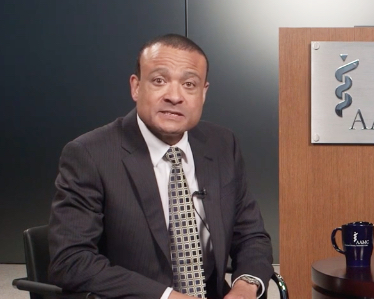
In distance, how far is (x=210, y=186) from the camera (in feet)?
6.98

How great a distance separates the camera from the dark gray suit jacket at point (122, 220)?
1.89 metres

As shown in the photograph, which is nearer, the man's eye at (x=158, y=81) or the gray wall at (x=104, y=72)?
the man's eye at (x=158, y=81)

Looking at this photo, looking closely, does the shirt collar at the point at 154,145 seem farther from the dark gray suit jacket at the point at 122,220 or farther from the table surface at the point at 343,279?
the table surface at the point at 343,279

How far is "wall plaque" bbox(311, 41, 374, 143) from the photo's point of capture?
2.99 meters

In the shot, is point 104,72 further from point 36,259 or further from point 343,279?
point 343,279

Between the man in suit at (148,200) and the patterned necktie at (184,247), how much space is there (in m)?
0.02

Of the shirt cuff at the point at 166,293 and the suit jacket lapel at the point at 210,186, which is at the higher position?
the suit jacket lapel at the point at 210,186

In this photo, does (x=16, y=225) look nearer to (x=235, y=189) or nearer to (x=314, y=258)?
(x=314, y=258)

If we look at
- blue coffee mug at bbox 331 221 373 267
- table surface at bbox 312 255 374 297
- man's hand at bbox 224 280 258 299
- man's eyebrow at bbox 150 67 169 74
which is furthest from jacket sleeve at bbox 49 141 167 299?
blue coffee mug at bbox 331 221 373 267

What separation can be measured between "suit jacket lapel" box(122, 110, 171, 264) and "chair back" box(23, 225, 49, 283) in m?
0.40

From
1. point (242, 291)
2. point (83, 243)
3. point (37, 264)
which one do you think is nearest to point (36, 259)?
point (37, 264)

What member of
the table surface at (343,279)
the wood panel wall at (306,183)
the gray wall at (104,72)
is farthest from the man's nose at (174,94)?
the gray wall at (104,72)

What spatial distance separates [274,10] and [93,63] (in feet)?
4.99

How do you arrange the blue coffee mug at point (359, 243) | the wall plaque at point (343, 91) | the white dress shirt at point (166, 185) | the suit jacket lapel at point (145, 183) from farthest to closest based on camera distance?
the wall plaque at point (343, 91)
the blue coffee mug at point (359, 243)
the white dress shirt at point (166, 185)
the suit jacket lapel at point (145, 183)
